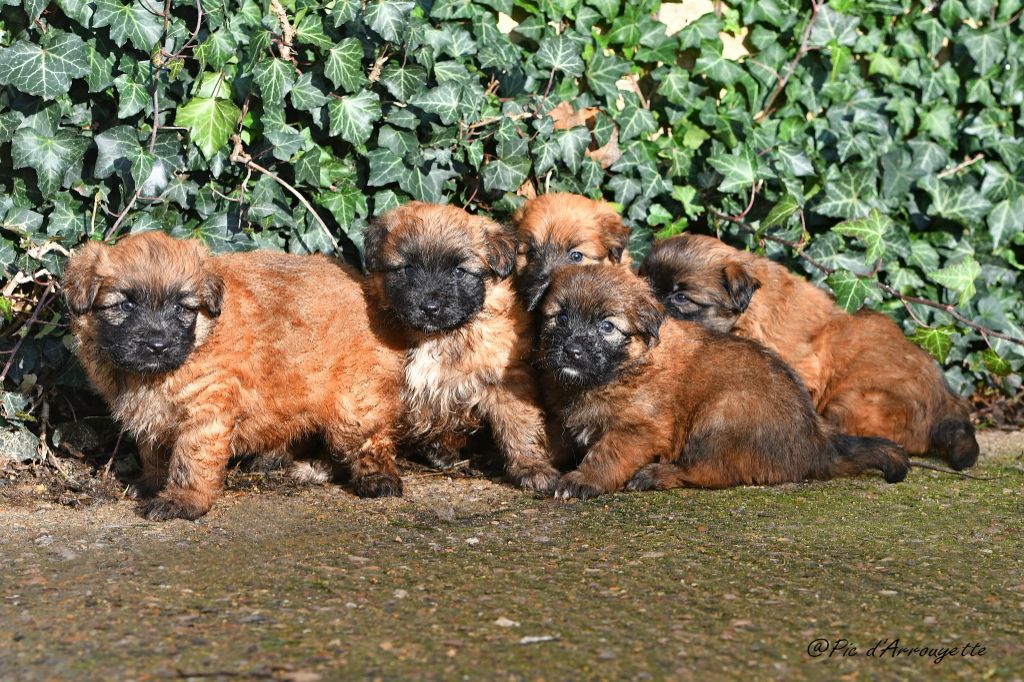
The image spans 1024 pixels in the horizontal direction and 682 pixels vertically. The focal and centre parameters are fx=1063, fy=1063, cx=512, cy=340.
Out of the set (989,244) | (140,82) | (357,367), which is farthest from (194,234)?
(989,244)

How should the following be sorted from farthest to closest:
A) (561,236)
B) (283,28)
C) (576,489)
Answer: (561,236) < (283,28) < (576,489)

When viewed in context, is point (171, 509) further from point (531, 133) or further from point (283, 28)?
point (531, 133)

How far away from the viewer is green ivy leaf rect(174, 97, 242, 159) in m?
5.37

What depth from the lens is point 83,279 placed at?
4625 mm

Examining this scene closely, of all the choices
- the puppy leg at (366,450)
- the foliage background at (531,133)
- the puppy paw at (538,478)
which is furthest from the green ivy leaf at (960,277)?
the puppy leg at (366,450)

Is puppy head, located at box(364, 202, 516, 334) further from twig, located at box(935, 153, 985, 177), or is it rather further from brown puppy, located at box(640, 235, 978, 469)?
twig, located at box(935, 153, 985, 177)

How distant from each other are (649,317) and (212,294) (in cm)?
208

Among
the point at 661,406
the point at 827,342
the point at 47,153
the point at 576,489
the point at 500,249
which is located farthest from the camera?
the point at 827,342

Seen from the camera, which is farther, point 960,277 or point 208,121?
point 960,277

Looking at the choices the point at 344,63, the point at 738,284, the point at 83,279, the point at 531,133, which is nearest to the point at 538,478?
the point at 738,284

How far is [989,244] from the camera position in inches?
287

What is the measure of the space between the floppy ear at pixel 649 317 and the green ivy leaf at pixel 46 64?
2945 millimetres

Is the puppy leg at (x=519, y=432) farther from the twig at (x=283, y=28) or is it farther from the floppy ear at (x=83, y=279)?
the twig at (x=283, y=28)

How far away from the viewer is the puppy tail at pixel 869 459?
526 centimetres
